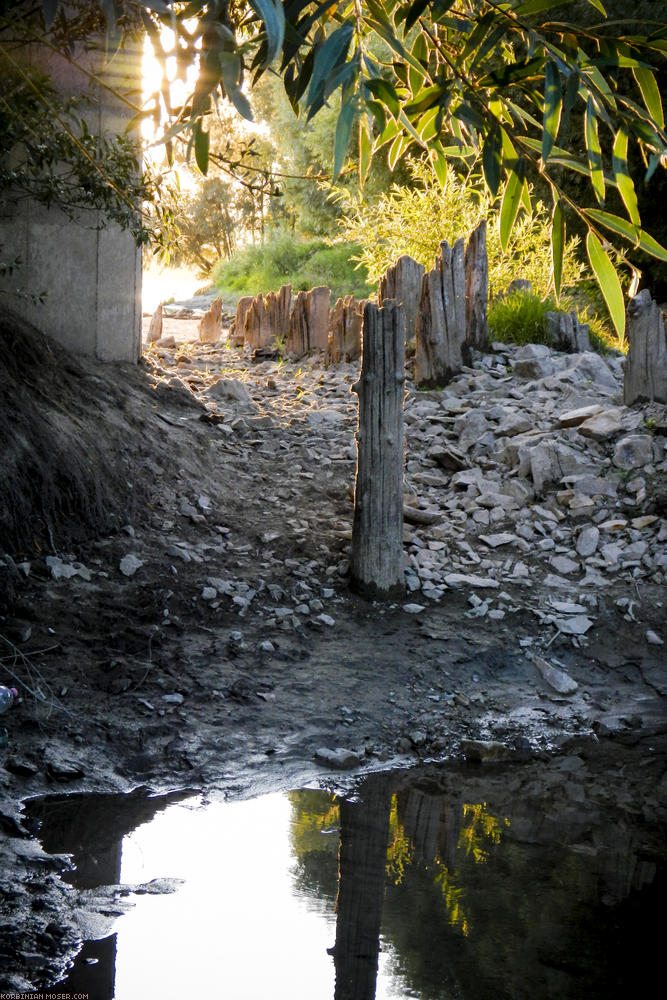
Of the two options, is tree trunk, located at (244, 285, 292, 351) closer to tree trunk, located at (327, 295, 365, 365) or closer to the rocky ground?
tree trunk, located at (327, 295, 365, 365)

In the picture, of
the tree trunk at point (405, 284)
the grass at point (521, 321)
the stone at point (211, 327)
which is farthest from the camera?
the stone at point (211, 327)

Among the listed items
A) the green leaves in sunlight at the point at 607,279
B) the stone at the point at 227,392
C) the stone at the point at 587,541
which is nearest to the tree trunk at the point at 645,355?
the stone at the point at 587,541

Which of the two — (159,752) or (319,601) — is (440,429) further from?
(159,752)

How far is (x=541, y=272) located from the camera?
33.8 ft

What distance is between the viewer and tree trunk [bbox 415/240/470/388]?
27.0 ft

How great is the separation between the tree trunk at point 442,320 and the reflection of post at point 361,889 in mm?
4720

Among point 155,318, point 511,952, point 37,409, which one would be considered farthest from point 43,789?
point 155,318

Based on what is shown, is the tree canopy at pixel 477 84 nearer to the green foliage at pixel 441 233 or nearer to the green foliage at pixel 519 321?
the green foliage at pixel 519 321

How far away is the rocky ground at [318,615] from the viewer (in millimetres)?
4238

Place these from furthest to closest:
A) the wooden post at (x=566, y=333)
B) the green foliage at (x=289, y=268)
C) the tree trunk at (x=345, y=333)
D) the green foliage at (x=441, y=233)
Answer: the green foliage at (x=289, y=268), the green foliage at (x=441, y=233), the tree trunk at (x=345, y=333), the wooden post at (x=566, y=333)

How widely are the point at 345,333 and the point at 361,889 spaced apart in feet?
21.8

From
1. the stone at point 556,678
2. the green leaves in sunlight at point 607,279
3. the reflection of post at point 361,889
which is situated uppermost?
the green leaves in sunlight at point 607,279

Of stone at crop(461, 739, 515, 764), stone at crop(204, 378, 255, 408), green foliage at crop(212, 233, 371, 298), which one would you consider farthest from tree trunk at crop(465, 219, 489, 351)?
green foliage at crop(212, 233, 371, 298)

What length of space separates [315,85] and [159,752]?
2987 mm
